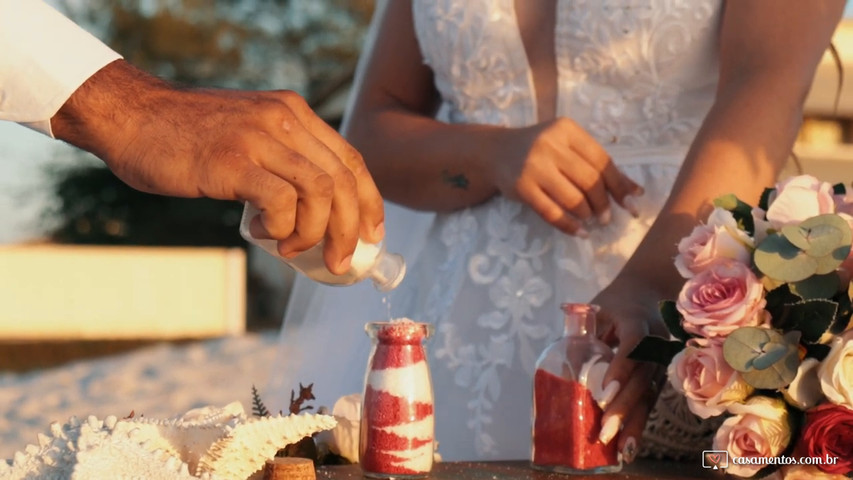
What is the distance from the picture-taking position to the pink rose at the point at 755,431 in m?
1.41

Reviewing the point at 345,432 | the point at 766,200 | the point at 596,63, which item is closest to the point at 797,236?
the point at 766,200

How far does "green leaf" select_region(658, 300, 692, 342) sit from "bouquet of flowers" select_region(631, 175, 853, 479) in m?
0.03

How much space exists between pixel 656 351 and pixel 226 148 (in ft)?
1.97

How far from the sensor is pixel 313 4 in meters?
14.7

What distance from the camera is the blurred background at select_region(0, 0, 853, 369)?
9.44 metres

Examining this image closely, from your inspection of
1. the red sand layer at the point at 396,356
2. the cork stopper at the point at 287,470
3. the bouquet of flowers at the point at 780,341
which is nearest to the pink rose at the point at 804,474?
the bouquet of flowers at the point at 780,341

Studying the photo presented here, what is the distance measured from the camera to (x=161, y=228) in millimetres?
12273

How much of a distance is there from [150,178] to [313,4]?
45.0 feet

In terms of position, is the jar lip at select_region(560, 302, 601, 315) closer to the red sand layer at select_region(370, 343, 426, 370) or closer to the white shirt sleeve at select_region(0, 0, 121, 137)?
the red sand layer at select_region(370, 343, 426, 370)

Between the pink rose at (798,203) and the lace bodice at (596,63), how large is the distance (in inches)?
25.4

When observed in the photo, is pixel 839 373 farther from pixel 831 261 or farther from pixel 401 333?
pixel 401 333

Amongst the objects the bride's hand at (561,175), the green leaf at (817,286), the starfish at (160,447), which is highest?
the bride's hand at (561,175)

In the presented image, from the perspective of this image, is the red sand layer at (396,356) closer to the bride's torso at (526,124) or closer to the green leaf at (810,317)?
the green leaf at (810,317)

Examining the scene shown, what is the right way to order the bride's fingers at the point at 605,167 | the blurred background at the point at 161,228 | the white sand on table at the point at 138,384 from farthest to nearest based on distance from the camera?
the blurred background at the point at 161,228 < the white sand on table at the point at 138,384 < the bride's fingers at the point at 605,167
